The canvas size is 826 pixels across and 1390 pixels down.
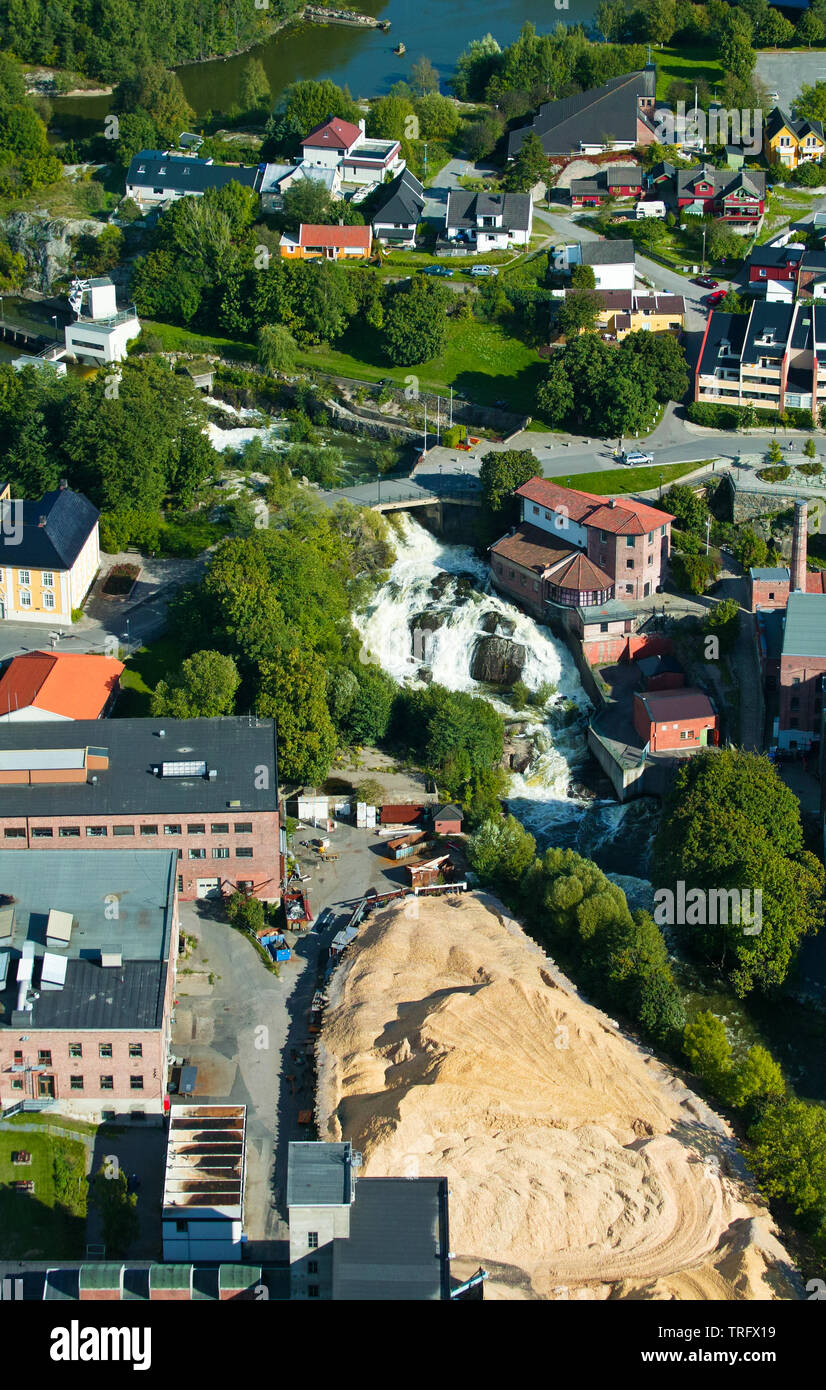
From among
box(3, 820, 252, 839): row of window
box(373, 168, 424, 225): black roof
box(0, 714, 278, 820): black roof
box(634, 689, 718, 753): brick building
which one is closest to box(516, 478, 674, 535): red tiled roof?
box(634, 689, 718, 753): brick building

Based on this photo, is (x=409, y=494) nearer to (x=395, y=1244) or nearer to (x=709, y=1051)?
(x=709, y=1051)

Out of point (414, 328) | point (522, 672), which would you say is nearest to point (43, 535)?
point (522, 672)

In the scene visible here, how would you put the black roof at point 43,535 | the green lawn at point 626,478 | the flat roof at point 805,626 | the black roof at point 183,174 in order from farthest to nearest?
the black roof at point 183,174 < the green lawn at point 626,478 < the black roof at point 43,535 < the flat roof at point 805,626

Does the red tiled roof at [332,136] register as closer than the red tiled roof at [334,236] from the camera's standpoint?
No

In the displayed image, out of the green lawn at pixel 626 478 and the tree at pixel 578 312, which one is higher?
the tree at pixel 578 312

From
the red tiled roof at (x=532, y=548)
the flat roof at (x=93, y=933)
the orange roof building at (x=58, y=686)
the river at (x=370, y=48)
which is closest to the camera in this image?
the flat roof at (x=93, y=933)

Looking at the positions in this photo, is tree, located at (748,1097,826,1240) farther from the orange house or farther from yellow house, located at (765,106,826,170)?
yellow house, located at (765,106,826,170)

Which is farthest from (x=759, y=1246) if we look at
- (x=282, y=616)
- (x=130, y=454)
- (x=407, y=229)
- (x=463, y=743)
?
(x=407, y=229)

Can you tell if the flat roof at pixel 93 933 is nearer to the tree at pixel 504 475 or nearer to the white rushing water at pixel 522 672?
the white rushing water at pixel 522 672

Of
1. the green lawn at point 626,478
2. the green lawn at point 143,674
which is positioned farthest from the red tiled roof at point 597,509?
the green lawn at point 143,674
